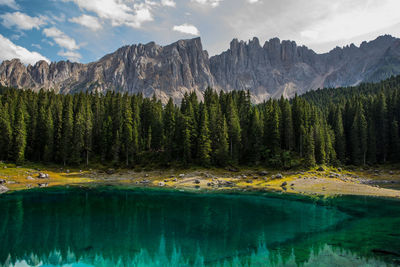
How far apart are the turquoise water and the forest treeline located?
32612mm

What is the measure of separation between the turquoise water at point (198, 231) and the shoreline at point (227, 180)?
333 inches

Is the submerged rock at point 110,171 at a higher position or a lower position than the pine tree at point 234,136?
lower

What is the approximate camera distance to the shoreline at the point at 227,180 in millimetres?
51688

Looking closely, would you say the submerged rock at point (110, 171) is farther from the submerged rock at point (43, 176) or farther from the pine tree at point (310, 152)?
the pine tree at point (310, 152)

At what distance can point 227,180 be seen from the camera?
6212 centimetres

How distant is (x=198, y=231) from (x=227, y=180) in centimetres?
3642

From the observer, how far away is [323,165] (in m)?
69.1

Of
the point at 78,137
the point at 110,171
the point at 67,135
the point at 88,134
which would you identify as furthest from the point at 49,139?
the point at 110,171

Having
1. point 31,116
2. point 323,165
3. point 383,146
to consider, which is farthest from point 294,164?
point 31,116

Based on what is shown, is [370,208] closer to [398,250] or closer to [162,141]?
[398,250]

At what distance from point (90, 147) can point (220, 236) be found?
67.7 metres

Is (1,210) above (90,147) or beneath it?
beneath

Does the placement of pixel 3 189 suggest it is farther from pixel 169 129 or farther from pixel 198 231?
pixel 169 129

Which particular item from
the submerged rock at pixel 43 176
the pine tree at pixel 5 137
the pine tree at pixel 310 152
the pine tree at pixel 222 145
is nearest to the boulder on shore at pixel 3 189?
the submerged rock at pixel 43 176
